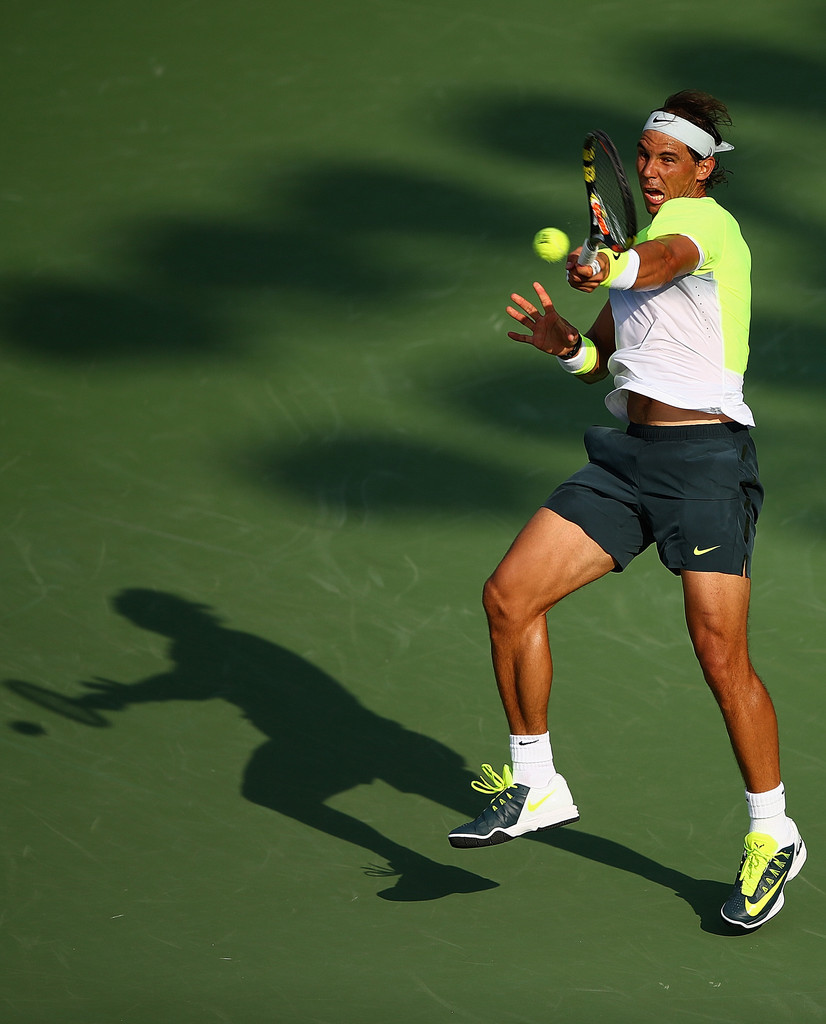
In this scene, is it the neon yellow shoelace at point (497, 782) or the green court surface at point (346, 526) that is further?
the neon yellow shoelace at point (497, 782)

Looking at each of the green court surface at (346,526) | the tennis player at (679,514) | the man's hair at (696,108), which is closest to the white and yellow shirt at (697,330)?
the tennis player at (679,514)

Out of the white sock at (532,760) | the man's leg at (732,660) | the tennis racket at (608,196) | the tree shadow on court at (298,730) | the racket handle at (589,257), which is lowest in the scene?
the tree shadow on court at (298,730)

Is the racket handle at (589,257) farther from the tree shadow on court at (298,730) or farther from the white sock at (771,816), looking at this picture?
the tree shadow on court at (298,730)

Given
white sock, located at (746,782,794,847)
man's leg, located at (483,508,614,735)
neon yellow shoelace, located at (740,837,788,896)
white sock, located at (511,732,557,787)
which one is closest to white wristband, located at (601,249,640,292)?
man's leg, located at (483,508,614,735)

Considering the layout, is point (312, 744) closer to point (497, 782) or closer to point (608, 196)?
point (497, 782)

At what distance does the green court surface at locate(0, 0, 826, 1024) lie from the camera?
3.46 metres

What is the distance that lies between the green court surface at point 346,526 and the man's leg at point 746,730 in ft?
0.34

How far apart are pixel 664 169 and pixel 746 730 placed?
136cm

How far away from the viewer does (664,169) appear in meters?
3.52

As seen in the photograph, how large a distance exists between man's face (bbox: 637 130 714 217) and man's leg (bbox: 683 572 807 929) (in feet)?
3.02

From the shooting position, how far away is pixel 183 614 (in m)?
5.17

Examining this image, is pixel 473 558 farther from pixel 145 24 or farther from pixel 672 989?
pixel 145 24

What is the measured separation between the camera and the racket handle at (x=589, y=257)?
315 cm

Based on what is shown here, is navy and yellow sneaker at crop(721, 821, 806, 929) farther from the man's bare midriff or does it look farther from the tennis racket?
the tennis racket
